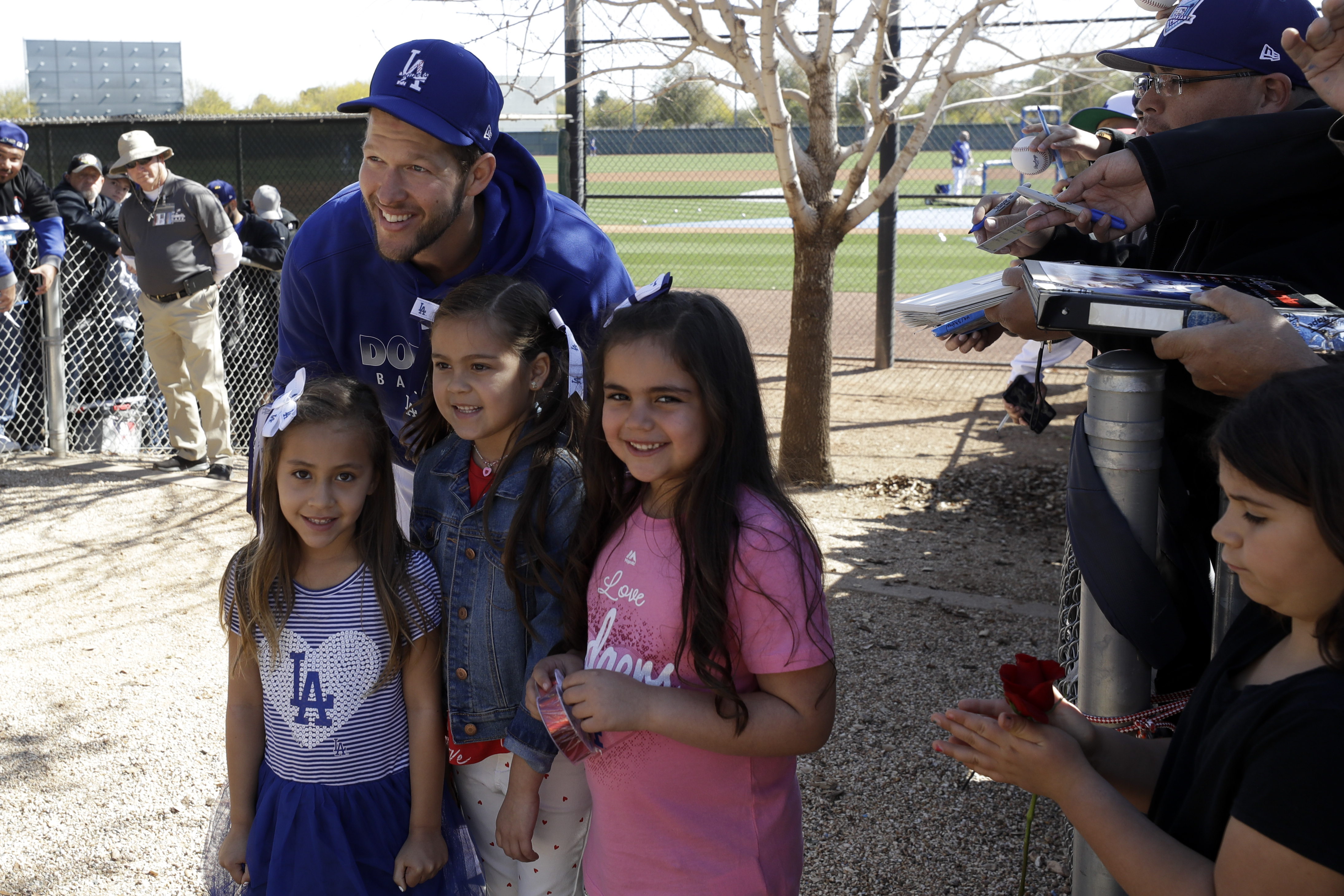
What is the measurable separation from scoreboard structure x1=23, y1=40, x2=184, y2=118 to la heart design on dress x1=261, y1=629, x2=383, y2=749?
235 feet

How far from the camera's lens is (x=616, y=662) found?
2.02 m

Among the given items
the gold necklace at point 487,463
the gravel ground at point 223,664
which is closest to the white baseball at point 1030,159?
the gold necklace at point 487,463

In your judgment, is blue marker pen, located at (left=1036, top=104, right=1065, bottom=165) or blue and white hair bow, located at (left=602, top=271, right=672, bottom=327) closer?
blue and white hair bow, located at (left=602, top=271, right=672, bottom=327)

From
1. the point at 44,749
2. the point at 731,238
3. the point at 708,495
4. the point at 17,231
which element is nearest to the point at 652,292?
the point at 708,495

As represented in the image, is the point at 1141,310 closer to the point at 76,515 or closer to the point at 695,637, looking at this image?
the point at 695,637

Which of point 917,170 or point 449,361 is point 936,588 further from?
point 917,170

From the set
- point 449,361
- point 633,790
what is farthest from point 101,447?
point 633,790

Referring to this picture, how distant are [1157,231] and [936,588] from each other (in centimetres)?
315

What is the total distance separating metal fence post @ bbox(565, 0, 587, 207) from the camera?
21.6 feet

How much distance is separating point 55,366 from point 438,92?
19.6ft

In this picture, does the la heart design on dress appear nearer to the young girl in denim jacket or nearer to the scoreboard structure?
the young girl in denim jacket

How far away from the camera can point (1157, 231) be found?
216cm

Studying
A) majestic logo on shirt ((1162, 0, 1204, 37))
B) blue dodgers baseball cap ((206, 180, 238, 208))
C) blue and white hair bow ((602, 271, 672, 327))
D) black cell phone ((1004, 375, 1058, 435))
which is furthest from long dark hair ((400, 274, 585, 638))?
blue dodgers baseball cap ((206, 180, 238, 208))

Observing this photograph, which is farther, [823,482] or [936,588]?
[823,482]
